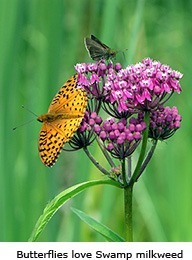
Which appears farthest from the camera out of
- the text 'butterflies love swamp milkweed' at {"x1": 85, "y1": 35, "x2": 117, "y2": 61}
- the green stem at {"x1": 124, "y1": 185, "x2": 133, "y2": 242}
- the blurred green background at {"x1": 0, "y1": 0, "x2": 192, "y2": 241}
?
the blurred green background at {"x1": 0, "y1": 0, "x2": 192, "y2": 241}

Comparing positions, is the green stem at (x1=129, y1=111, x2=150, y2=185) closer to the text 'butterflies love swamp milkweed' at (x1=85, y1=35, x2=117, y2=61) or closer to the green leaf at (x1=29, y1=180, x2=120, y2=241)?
the green leaf at (x1=29, y1=180, x2=120, y2=241)

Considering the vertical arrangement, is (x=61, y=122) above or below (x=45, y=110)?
below

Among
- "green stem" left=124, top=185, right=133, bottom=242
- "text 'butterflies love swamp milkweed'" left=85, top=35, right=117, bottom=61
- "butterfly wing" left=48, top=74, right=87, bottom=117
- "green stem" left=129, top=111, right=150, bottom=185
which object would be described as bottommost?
"green stem" left=124, top=185, right=133, bottom=242

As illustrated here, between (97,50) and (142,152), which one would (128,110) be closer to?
(142,152)

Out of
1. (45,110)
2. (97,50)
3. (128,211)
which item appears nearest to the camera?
(128,211)

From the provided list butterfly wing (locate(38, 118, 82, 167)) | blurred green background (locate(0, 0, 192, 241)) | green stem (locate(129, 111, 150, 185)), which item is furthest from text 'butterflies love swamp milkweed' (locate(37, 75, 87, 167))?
blurred green background (locate(0, 0, 192, 241))

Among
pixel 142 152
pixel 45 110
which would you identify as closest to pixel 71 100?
pixel 142 152

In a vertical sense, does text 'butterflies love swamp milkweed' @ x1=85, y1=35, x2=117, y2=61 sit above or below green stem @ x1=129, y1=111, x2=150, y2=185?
above

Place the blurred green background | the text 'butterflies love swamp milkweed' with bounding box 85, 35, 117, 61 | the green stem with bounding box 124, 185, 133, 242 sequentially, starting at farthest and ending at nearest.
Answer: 1. the blurred green background
2. the text 'butterflies love swamp milkweed' with bounding box 85, 35, 117, 61
3. the green stem with bounding box 124, 185, 133, 242
